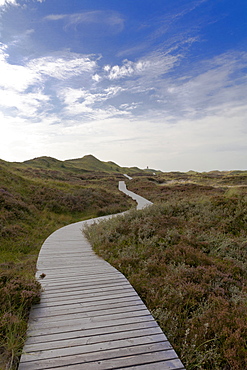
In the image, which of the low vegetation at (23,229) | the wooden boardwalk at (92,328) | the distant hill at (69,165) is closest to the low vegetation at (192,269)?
the wooden boardwalk at (92,328)

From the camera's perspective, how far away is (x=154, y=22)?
14.9 meters

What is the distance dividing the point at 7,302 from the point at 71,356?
1.84 m

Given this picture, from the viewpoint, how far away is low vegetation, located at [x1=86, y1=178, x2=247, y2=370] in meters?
3.53

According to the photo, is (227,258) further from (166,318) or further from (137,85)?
(137,85)

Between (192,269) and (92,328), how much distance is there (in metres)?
3.12

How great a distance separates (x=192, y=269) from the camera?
5.78 meters

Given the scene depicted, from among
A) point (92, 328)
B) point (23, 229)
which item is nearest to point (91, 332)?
point (92, 328)

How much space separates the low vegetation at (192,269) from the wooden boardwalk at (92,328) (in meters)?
0.37

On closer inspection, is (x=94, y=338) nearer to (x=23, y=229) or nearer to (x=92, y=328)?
(x=92, y=328)

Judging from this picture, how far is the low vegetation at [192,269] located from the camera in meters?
3.53

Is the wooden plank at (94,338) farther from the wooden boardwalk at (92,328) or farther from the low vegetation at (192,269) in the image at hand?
the low vegetation at (192,269)

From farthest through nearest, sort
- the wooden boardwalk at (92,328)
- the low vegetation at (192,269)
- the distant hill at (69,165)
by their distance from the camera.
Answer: the distant hill at (69,165) → the low vegetation at (192,269) → the wooden boardwalk at (92,328)

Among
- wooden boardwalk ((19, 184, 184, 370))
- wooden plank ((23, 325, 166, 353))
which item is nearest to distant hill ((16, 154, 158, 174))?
wooden boardwalk ((19, 184, 184, 370))

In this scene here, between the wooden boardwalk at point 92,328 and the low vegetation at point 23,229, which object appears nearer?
the wooden boardwalk at point 92,328
